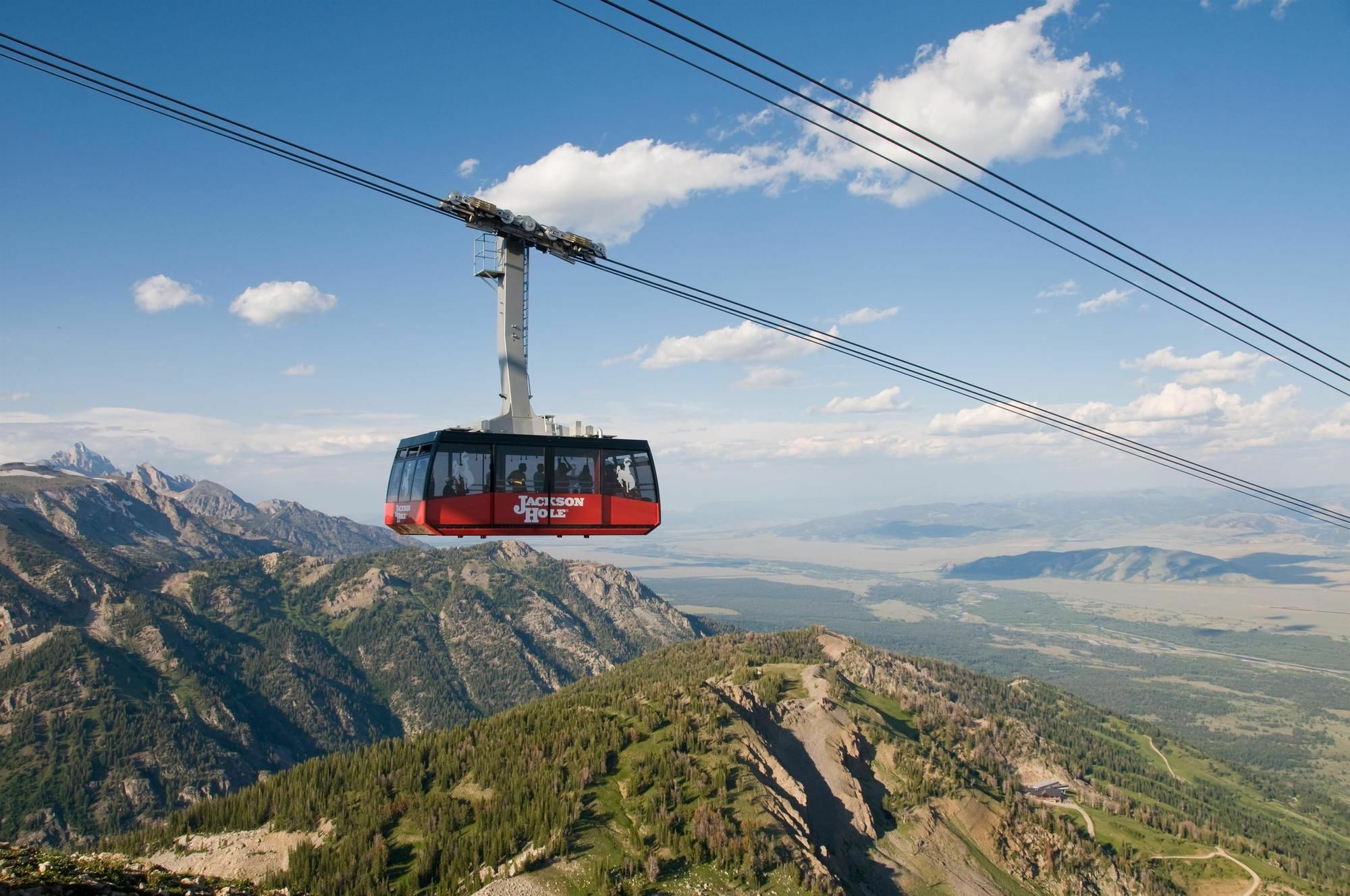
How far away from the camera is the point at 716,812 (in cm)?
9081

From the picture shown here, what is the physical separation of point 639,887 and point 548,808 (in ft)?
56.7

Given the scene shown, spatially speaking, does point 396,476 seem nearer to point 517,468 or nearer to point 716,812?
point 517,468

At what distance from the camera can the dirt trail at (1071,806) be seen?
139750 millimetres

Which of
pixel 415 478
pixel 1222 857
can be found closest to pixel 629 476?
pixel 415 478

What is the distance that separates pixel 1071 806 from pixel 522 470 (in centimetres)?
16772

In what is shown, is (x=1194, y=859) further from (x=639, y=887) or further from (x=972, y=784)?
(x=639, y=887)

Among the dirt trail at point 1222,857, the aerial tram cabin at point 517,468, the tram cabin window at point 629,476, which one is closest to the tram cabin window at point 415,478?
the aerial tram cabin at point 517,468

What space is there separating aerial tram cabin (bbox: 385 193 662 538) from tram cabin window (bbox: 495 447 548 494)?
0.04 m

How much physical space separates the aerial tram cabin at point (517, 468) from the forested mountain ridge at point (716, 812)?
56550 millimetres

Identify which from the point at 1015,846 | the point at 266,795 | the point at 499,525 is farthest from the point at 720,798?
the point at 499,525

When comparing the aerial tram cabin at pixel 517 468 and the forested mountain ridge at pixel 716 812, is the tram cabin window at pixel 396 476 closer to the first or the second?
the aerial tram cabin at pixel 517 468

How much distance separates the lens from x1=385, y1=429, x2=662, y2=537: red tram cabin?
30625 millimetres

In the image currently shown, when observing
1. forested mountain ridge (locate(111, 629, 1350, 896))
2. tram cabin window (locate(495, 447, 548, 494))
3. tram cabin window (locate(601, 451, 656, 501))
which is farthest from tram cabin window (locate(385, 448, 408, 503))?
forested mountain ridge (locate(111, 629, 1350, 896))

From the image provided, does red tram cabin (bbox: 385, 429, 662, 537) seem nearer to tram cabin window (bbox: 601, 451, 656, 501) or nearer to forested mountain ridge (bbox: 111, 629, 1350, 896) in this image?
tram cabin window (bbox: 601, 451, 656, 501)
